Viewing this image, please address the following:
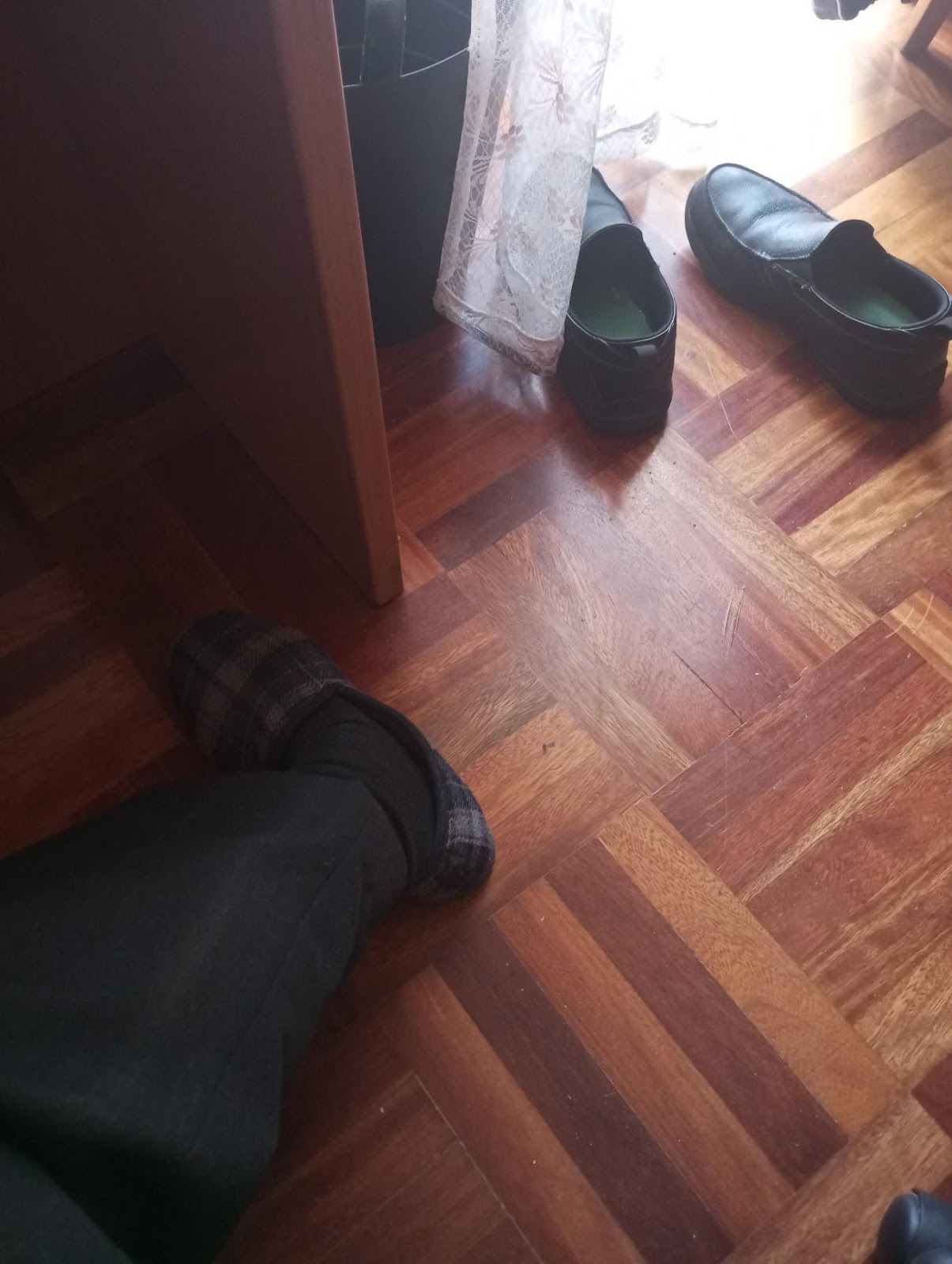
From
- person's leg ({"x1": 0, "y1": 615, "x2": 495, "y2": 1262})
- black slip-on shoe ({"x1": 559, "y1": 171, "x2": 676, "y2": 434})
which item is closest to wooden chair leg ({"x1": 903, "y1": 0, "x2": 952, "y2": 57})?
black slip-on shoe ({"x1": 559, "y1": 171, "x2": 676, "y2": 434})

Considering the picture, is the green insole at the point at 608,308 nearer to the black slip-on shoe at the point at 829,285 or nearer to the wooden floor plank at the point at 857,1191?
the black slip-on shoe at the point at 829,285

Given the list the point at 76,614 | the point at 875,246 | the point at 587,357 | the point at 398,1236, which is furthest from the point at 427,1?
the point at 398,1236

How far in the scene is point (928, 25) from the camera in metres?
1.21

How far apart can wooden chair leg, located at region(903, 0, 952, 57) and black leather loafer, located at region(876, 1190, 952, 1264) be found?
126 cm

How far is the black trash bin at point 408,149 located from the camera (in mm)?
815

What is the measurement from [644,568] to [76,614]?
21.3 inches

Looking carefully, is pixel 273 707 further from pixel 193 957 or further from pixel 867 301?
pixel 867 301

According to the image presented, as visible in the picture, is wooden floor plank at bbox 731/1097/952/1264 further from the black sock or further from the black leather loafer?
the black sock

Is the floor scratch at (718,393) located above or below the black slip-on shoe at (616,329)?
below

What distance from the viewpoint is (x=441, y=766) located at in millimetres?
819

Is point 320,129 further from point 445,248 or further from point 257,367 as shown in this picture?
point 445,248

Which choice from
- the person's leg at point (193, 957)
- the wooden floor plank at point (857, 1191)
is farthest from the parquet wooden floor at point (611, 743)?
the person's leg at point (193, 957)

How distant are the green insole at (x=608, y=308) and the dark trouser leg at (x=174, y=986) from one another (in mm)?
594

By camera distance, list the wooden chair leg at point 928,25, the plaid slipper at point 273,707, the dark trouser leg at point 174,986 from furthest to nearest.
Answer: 1. the wooden chair leg at point 928,25
2. the plaid slipper at point 273,707
3. the dark trouser leg at point 174,986
